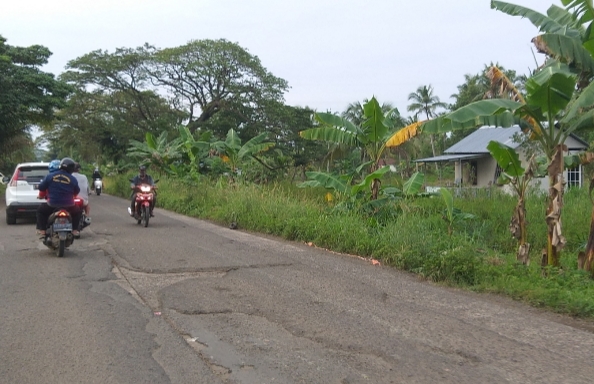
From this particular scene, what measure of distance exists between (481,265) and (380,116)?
5.52 meters

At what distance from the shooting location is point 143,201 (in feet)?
49.9

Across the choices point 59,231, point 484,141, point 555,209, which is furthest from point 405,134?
point 484,141

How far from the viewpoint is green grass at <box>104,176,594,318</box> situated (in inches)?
312

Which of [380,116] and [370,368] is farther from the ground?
[380,116]

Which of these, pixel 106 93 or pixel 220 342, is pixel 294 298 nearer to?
pixel 220 342

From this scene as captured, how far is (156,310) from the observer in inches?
261

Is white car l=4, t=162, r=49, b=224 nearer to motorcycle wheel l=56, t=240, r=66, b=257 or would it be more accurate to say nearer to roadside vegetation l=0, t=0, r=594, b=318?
roadside vegetation l=0, t=0, r=594, b=318

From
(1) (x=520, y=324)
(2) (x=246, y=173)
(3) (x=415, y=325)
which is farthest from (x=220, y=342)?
(2) (x=246, y=173)

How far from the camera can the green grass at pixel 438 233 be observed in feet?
26.0

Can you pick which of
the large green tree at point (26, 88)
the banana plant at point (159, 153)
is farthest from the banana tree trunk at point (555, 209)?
the large green tree at point (26, 88)

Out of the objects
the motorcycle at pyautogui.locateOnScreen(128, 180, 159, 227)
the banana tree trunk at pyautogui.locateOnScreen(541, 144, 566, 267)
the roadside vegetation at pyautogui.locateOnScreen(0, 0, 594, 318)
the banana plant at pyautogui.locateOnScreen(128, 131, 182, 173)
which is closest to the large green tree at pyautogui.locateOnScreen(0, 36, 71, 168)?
the roadside vegetation at pyautogui.locateOnScreen(0, 0, 594, 318)

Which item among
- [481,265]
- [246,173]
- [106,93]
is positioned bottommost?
[481,265]

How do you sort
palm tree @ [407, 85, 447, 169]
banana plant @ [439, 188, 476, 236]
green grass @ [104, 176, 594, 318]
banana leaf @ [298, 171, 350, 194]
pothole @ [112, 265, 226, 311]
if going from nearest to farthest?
pothole @ [112, 265, 226, 311]
green grass @ [104, 176, 594, 318]
banana plant @ [439, 188, 476, 236]
banana leaf @ [298, 171, 350, 194]
palm tree @ [407, 85, 447, 169]

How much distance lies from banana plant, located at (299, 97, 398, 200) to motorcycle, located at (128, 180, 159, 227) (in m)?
4.33
